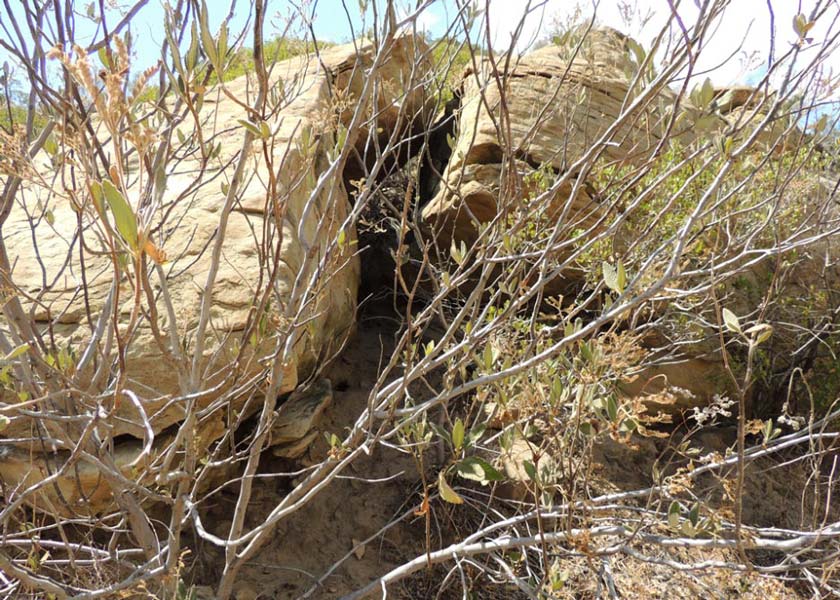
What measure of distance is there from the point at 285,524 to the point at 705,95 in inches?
112

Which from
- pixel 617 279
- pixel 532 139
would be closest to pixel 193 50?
pixel 617 279

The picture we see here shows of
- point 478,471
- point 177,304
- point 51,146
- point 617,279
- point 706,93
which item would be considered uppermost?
point 51,146

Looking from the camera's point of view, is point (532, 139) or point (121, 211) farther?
point (532, 139)

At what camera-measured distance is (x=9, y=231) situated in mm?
3205

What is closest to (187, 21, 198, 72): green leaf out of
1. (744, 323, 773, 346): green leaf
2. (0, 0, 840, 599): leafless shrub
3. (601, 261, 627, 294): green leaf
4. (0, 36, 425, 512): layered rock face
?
(0, 0, 840, 599): leafless shrub

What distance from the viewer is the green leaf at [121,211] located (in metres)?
0.92

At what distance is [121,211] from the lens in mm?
927

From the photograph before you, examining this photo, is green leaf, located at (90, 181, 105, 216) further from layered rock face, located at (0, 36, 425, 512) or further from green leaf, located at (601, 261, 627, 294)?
green leaf, located at (601, 261, 627, 294)

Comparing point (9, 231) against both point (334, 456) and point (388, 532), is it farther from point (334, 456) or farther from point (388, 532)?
point (388, 532)

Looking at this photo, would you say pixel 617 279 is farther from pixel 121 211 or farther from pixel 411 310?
pixel 411 310

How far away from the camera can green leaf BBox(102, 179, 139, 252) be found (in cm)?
92

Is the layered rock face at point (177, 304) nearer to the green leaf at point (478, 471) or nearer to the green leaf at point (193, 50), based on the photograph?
the green leaf at point (193, 50)

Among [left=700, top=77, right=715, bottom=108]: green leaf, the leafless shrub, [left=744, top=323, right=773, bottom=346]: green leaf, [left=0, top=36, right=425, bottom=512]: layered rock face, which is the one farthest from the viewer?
[left=0, top=36, right=425, bottom=512]: layered rock face

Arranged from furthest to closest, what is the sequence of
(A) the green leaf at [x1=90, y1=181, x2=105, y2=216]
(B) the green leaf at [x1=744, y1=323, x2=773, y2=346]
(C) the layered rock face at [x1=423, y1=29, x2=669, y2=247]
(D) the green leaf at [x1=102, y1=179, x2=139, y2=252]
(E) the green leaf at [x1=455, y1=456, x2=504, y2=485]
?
1. (C) the layered rock face at [x1=423, y1=29, x2=669, y2=247]
2. (E) the green leaf at [x1=455, y1=456, x2=504, y2=485]
3. (B) the green leaf at [x1=744, y1=323, x2=773, y2=346]
4. (A) the green leaf at [x1=90, y1=181, x2=105, y2=216]
5. (D) the green leaf at [x1=102, y1=179, x2=139, y2=252]
